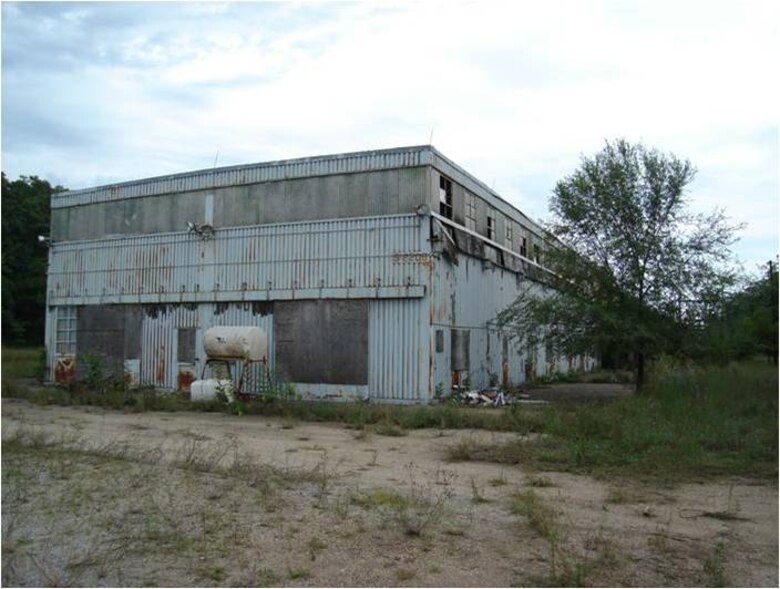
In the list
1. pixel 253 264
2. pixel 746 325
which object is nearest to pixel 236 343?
pixel 253 264

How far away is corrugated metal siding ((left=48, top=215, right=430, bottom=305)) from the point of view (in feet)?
61.8

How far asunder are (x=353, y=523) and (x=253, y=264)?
1520cm

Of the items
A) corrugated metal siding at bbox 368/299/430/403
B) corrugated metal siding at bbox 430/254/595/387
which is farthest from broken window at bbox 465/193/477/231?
corrugated metal siding at bbox 368/299/430/403

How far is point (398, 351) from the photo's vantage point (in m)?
18.5

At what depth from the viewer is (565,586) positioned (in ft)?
16.8

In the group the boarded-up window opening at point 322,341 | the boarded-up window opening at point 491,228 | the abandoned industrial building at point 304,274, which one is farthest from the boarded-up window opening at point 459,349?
the boarded-up window opening at point 491,228

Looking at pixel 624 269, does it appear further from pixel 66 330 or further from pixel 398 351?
pixel 66 330

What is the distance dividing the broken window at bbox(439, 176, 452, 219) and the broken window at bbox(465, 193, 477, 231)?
159cm

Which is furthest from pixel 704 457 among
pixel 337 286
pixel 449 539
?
pixel 337 286

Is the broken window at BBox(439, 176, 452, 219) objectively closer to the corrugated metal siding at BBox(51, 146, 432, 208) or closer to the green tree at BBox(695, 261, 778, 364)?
the corrugated metal siding at BBox(51, 146, 432, 208)

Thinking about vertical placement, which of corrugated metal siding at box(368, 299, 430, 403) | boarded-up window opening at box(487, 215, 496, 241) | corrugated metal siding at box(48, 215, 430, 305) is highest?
boarded-up window opening at box(487, 215, 496, 241)

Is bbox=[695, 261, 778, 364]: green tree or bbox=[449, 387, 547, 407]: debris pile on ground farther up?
bbox=[695, 261, 778, 364]: green tree

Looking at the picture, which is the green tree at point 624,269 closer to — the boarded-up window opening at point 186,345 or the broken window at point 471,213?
the broken window at point 471,213

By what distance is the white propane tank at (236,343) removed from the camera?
1852 centimetres
